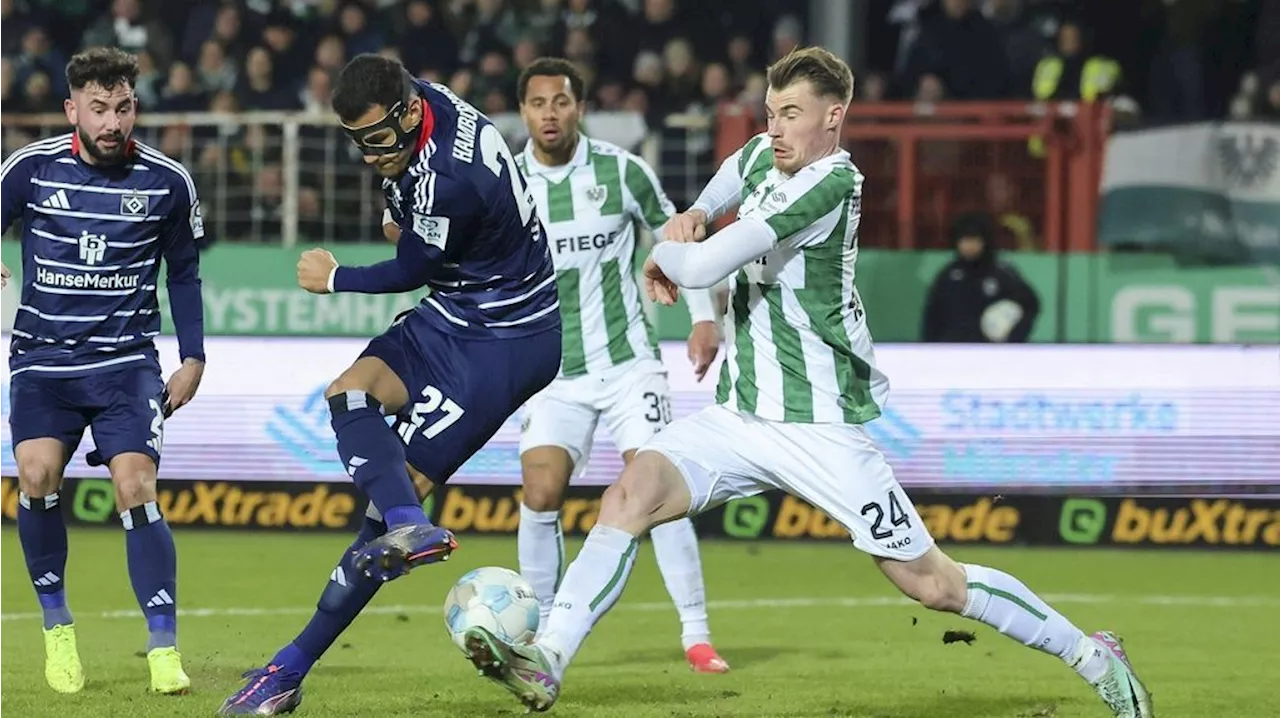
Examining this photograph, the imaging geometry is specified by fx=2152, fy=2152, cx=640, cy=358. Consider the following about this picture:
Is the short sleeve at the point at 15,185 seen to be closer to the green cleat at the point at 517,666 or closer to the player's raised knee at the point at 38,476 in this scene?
the player's raised knee at the point at 38,476

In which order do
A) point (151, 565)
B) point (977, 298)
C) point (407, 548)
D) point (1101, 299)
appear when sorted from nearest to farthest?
point (407, 548) < point (151, 565) < point (977, 298) < point (1101, 299)

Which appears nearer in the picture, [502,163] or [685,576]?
[502,163]

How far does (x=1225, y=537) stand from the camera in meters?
11.9

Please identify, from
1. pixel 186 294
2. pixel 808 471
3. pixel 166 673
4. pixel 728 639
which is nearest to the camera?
pixel 808 471

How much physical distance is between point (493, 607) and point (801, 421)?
1.12m

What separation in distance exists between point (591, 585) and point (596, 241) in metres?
2.83

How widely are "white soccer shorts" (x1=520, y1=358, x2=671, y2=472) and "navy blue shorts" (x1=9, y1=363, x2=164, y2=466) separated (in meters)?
1.83

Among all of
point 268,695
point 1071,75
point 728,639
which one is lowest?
point 728,639

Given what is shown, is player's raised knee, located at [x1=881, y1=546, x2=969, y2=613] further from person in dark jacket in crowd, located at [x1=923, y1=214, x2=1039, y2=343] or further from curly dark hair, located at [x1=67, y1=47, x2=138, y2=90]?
person in dark jacket in crowd, located at [x1=923, y1=214, x2=1039, y2=343]

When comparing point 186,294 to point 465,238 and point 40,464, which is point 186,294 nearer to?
point 40,464

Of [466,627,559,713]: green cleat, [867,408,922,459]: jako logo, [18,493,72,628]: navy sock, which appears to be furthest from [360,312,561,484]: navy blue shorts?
[867,408,922,459]: jako logo

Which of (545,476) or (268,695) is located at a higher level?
(545,476)

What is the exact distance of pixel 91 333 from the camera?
24.0ft

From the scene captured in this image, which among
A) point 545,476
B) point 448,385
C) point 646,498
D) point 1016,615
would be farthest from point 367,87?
point 545,476
